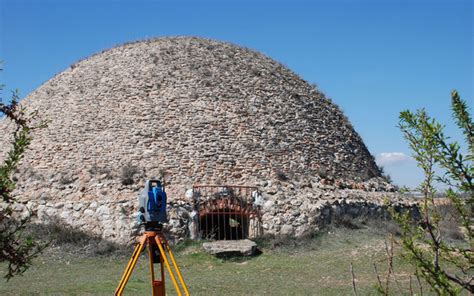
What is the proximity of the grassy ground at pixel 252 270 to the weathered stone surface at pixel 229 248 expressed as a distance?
0.22 metres

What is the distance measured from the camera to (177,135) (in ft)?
62.5

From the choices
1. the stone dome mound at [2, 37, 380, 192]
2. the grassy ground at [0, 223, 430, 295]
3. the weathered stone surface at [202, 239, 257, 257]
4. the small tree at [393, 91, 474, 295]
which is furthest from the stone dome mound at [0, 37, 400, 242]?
the small tree at [393, 91, 474, 295]

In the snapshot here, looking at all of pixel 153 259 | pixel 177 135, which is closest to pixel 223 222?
pixel 177 135

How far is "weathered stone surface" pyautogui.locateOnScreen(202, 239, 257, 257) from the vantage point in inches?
580

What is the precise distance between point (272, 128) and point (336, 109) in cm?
571

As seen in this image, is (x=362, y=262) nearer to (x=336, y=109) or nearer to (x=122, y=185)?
(x=122, y=185)

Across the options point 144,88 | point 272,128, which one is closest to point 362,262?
point 272,128

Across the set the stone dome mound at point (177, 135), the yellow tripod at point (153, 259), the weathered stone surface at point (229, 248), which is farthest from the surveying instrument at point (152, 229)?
the stone dome mound at point (177, 135)

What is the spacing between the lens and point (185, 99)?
20328mm

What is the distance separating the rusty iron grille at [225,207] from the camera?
16484 millimetres

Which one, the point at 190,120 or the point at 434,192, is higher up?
the point at 190,120

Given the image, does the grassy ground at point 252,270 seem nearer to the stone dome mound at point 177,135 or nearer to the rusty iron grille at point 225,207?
the rusty iron grille at point 225,207

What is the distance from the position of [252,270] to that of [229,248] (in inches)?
65.5

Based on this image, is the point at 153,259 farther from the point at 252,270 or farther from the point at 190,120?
the point at 190,120
